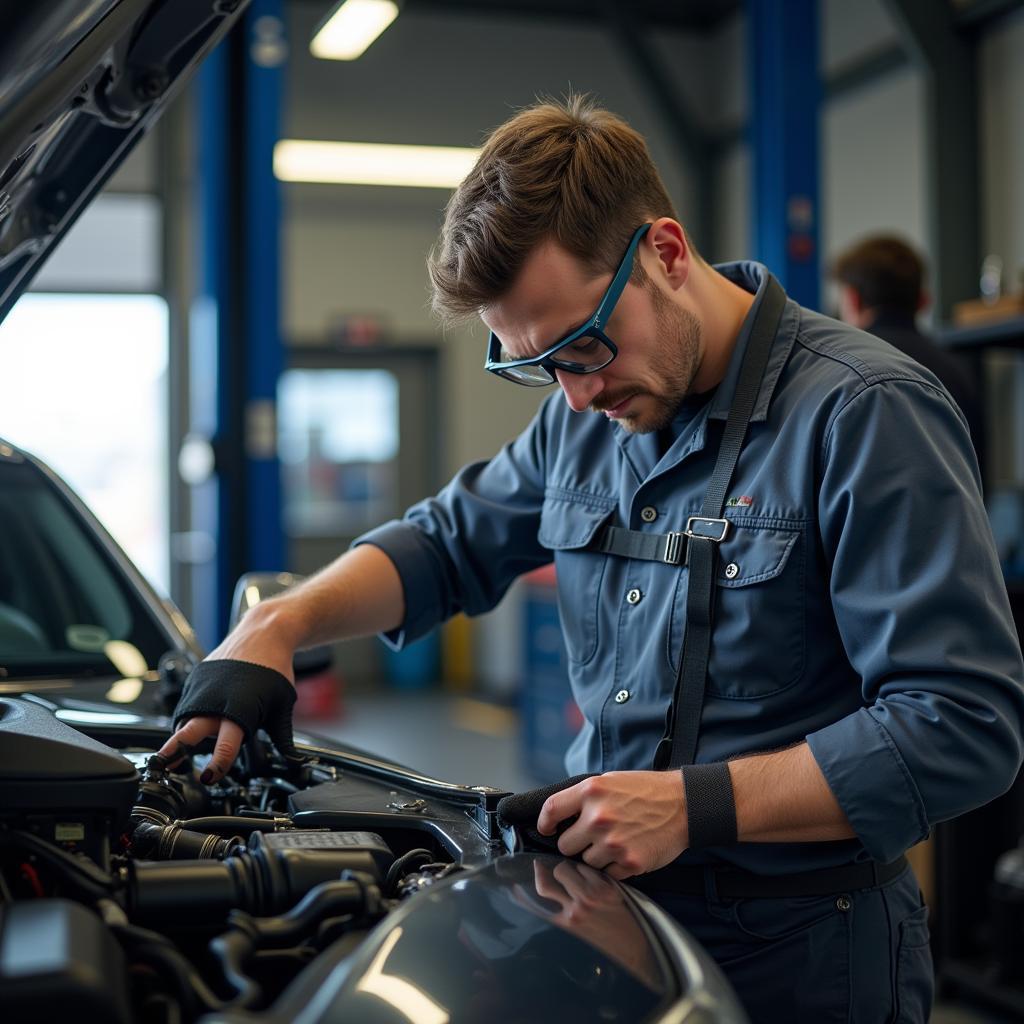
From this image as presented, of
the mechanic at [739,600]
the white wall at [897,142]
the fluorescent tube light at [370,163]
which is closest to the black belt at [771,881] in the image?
the mechanic at [739,600]

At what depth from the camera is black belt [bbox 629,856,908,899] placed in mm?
1480

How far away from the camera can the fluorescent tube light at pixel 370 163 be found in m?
8.11

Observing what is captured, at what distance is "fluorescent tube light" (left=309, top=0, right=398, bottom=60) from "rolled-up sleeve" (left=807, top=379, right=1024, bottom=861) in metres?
3.92

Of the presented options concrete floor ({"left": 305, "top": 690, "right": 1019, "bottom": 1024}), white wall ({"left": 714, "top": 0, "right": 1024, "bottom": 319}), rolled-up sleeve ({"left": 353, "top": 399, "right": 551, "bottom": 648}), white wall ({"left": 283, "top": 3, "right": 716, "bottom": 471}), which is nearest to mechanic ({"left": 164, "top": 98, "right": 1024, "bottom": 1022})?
rolled-up sleeve ({"left": 353, "top": 399, "right": 551, "bottom": 648})

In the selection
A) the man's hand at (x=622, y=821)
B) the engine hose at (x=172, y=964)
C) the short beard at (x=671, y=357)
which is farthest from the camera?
the short beard at (x=671, y=357)

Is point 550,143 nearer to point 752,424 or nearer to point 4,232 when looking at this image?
point 752,424

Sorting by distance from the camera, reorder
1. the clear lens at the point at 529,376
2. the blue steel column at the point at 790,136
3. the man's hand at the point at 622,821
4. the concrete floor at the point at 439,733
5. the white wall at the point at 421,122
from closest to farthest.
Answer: the man's hand at the point at 622,821, the clear lens at the point at 529,376, the blue steel column at the point at 790,136, the concrete floor at the point at 439,733, the white wall at the point at 421,122

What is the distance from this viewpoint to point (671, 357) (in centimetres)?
159

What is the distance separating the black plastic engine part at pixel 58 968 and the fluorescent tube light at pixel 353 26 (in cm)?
435

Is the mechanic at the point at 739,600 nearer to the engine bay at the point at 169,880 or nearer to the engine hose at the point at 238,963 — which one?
the engine bay at the point at 169,880

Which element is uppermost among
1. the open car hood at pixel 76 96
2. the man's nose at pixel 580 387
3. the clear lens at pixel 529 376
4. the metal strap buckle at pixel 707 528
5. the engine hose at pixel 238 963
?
the open car hood at pixel 76 96

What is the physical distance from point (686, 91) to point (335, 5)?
5183mm

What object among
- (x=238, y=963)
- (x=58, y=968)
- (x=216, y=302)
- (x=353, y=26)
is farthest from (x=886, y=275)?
(x=58, y=968)

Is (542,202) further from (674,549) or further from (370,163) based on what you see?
(370,163)
